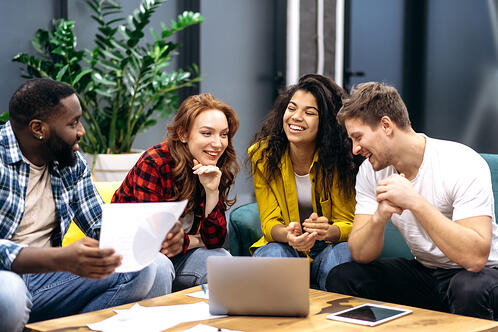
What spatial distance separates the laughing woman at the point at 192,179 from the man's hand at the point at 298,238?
11.6 inches

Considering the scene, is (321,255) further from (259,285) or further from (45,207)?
(45,207)

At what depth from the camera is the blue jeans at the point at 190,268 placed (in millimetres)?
2543

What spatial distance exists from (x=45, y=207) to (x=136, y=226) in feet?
2.00

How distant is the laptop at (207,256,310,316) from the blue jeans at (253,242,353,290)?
811 mm

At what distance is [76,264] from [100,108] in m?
2.69

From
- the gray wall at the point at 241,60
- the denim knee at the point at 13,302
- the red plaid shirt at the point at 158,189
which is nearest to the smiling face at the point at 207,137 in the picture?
the red plaid shirt at the point at 158,189

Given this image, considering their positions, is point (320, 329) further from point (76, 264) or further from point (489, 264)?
point (489, 264)

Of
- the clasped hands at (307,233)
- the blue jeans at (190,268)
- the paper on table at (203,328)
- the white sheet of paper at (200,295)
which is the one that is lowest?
the blue jeans at (190,268)

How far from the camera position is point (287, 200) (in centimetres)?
286

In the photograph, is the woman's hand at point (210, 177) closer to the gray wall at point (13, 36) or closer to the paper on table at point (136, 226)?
the paper on table at point (136, 226)

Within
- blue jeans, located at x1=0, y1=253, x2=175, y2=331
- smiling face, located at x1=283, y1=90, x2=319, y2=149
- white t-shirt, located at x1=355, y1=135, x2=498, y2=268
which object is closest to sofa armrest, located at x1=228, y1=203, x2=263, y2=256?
smiling face, located at x1=283, y1=90, x2=319, y2=149

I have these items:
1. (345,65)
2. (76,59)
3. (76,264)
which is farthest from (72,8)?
(76,264)

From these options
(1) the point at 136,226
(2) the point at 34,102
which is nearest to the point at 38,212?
(2) the point at 34,102

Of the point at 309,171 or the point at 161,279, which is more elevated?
the point at 309,171
